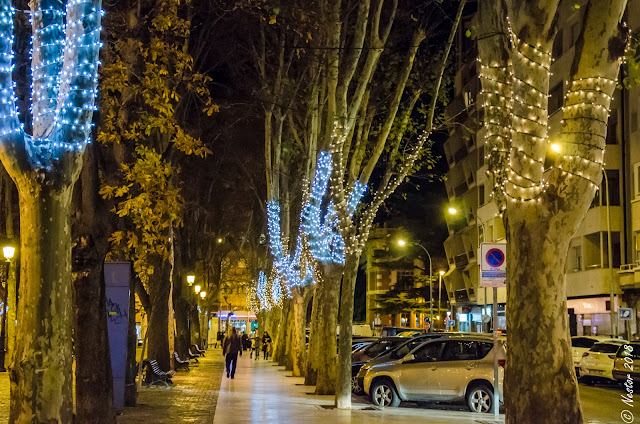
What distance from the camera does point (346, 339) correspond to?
18.9 meters

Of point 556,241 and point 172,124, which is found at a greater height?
point 172,124

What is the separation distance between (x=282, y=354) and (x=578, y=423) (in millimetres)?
31226

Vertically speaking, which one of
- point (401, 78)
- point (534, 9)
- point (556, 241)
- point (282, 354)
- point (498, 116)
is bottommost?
point (282, 354)

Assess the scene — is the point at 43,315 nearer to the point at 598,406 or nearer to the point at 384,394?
the point at 384,394

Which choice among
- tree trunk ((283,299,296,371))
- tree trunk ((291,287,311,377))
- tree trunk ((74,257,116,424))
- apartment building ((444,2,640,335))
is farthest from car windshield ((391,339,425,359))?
apartment building ((444,2,640,335))

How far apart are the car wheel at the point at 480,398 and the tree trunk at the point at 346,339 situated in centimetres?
271

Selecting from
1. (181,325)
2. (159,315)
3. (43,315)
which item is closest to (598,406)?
(159,315)

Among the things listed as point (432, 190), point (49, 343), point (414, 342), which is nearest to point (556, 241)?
point (49, 343)

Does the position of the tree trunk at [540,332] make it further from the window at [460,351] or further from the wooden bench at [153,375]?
the wooden bench at [153,375]

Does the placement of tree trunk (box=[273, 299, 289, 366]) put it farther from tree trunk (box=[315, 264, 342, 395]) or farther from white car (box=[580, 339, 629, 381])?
tree trunk (box=[315, 264, 342, 395])

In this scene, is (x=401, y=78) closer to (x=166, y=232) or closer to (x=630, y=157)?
(x=166, y=232)

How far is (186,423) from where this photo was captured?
16.3 metres

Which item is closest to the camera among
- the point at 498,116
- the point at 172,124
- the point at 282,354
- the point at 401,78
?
the point at 498,116

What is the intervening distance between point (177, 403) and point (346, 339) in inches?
177
